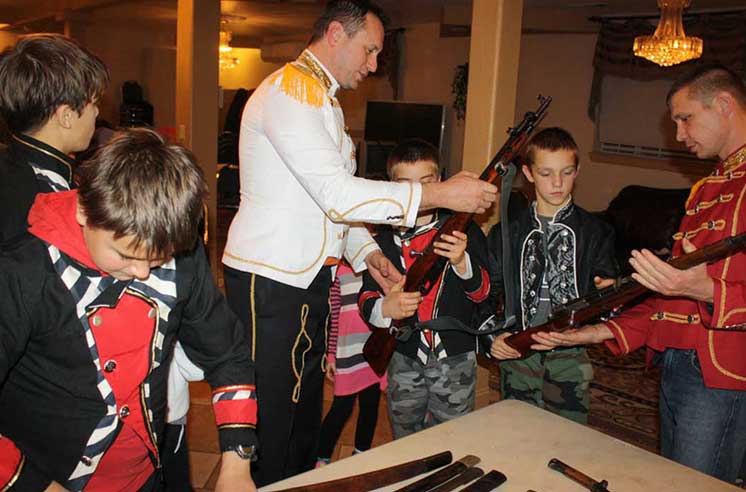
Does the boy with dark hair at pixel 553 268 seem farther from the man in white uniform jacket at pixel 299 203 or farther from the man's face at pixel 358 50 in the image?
the man's face at pixel 358 50

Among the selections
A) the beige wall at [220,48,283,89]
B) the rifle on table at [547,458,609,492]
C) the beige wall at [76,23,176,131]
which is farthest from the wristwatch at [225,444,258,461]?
the beige wall at [220,48,283,89]

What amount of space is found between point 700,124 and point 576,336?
0.71m

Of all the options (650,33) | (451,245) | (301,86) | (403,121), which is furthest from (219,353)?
(403,121)

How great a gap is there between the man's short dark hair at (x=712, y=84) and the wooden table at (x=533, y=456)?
1.05 metres

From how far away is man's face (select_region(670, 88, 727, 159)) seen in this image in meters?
1.98

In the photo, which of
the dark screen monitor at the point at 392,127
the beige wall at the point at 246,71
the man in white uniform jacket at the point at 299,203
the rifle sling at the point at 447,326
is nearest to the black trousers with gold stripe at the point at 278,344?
the man in white uniform jacket at the point at 299,203

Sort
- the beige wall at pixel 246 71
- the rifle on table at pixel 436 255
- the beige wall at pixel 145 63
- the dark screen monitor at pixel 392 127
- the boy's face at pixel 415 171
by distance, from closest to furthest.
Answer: the rifle on table at pixel 436 255, the boy's face at pixel 415 171, the dark screen monitor at pixel 392 127, the beige wall at pixel 145 63, the beige wall at pixel 246 71

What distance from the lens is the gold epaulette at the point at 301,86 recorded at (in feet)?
6.23

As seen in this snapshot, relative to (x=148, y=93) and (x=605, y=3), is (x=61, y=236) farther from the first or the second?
(x=148, y=93)

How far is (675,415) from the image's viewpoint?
191cm

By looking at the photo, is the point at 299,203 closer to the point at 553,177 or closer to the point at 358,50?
the point at 358,50

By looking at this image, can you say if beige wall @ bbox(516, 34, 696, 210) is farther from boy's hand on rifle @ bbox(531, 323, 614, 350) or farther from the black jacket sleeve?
the black jacket sleeve

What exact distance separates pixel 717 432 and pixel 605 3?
627 centimetres

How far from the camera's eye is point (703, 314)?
1.79 m
